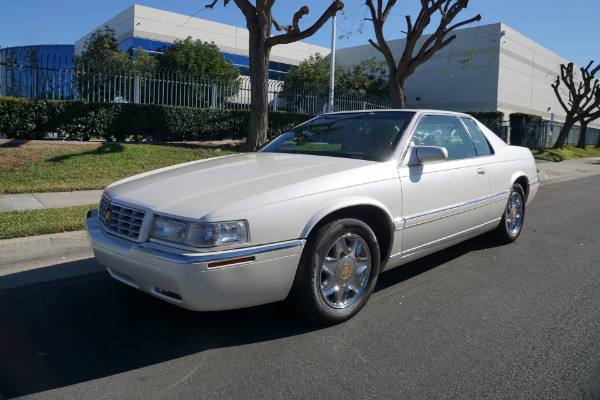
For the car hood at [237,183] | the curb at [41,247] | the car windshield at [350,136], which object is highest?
the car windshield at [350,136]

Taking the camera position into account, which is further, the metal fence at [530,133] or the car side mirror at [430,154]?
the metal fence at [530,133]

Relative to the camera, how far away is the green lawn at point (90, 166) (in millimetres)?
8477

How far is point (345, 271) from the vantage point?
→ 11.5 ft

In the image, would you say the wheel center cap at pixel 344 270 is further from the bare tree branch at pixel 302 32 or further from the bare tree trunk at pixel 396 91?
the bare tree trunk at pixel 396 91

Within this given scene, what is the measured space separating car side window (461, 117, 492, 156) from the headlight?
3.24 m

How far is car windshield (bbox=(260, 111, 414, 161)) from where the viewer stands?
419 centimetres

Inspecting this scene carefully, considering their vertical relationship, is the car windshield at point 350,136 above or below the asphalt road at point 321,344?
above

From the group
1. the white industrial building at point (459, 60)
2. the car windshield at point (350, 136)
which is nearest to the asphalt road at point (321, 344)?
the car windshield at point (350, 136)

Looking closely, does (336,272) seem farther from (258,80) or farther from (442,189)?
(258,80)

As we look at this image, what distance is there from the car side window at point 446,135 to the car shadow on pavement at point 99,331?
4.85 ft

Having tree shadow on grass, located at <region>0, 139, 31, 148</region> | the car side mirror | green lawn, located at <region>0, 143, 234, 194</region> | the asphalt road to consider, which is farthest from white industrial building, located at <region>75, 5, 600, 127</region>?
the asphalt road

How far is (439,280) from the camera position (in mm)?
4570

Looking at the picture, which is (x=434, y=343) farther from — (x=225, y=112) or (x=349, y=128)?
(x=225, y=112)

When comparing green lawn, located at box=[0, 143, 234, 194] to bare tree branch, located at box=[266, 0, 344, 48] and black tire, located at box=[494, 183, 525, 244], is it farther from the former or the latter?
black tire, located at box=[494, 183, 525, 244]
